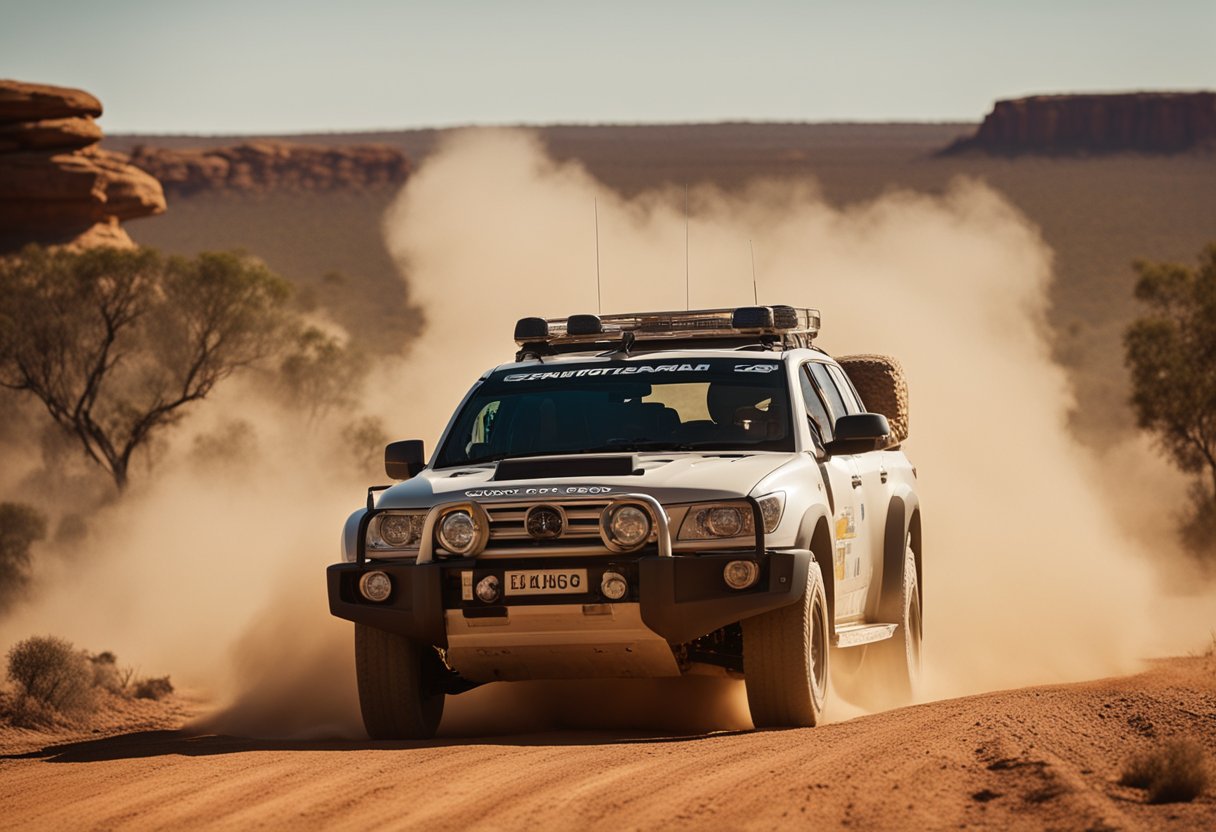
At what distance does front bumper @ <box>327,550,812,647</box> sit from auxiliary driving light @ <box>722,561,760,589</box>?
24 mm

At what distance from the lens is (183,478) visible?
38.2 meters

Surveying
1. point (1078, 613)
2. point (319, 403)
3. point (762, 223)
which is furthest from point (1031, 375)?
point (319, 403)

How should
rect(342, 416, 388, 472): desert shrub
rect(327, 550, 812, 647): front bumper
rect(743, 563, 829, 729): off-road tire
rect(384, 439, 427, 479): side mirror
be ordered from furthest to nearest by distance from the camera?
1. rect(342, 416, 388, 472): desert shrub
2. rect(384, 439, 427, 479): side mirror
3. rect(743, 563, 829, 729): off-road tire
4. rect(327, 550, 812, 647): front bumper

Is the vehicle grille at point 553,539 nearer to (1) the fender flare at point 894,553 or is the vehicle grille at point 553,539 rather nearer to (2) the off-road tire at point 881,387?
(1) the fender flare at point 894,553

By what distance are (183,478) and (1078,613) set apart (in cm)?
2589

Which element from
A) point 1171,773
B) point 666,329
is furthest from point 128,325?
point 1171,773

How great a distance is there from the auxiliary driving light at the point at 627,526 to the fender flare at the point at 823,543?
0.86 m

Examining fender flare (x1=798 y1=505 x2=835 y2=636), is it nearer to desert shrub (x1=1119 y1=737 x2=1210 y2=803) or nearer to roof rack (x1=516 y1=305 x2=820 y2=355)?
roof rack (x1=516 y1=305 x2=820 y2=355)

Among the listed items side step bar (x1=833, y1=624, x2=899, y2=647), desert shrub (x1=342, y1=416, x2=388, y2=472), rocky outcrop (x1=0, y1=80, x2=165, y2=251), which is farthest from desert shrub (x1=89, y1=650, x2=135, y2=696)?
rocky outcrop (x1=0, y1=80, x2=165, y2=251)

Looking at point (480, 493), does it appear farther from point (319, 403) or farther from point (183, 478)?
point (319, 403)

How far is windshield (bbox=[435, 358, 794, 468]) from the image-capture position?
30.9ft

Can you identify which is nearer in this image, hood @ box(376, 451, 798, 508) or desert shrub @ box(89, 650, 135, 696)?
hood @ box(376, 451, 798, 508)

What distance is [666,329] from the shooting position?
413 inches

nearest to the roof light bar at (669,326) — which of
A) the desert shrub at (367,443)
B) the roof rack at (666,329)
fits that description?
the roof rack at (666,329)
